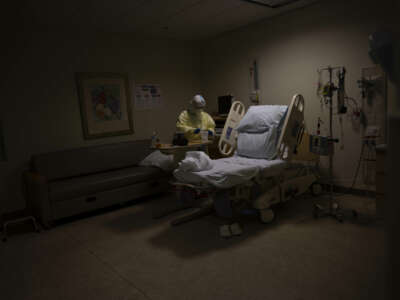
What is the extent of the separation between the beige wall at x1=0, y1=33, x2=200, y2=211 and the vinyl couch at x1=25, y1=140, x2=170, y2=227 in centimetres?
26

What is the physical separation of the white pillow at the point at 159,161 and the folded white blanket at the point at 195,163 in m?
1.14

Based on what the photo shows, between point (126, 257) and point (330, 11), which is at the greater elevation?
point (330, 11)

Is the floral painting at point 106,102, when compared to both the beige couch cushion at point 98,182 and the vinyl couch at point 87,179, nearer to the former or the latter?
the vinyl couch at point 87,179

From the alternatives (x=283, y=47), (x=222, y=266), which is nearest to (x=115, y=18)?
(x=283, y=47)

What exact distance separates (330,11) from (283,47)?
27.9 inches

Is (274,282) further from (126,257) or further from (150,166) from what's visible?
(150,166)

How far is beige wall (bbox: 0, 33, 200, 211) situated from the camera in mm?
3529

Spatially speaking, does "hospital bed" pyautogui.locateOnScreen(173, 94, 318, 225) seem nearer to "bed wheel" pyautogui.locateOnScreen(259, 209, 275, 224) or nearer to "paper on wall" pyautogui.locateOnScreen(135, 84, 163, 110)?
"bed wheel" pyautogui.locateOnScreen(259, 209, 275, 224)

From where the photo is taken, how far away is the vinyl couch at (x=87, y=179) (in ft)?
10.3

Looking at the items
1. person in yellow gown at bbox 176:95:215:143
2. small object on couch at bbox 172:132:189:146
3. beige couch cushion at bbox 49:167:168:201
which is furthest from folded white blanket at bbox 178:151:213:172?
beige couch cushion at bbox 49:167:168:201

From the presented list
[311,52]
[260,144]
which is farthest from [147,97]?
[311,52]

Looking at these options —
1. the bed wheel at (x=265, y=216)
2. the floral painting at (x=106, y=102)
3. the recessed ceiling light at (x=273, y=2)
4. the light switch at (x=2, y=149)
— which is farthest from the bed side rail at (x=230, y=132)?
the light switch at (x=2, y=149)

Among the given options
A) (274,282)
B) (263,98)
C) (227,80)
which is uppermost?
(227,80)

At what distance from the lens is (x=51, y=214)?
312 centimetres
